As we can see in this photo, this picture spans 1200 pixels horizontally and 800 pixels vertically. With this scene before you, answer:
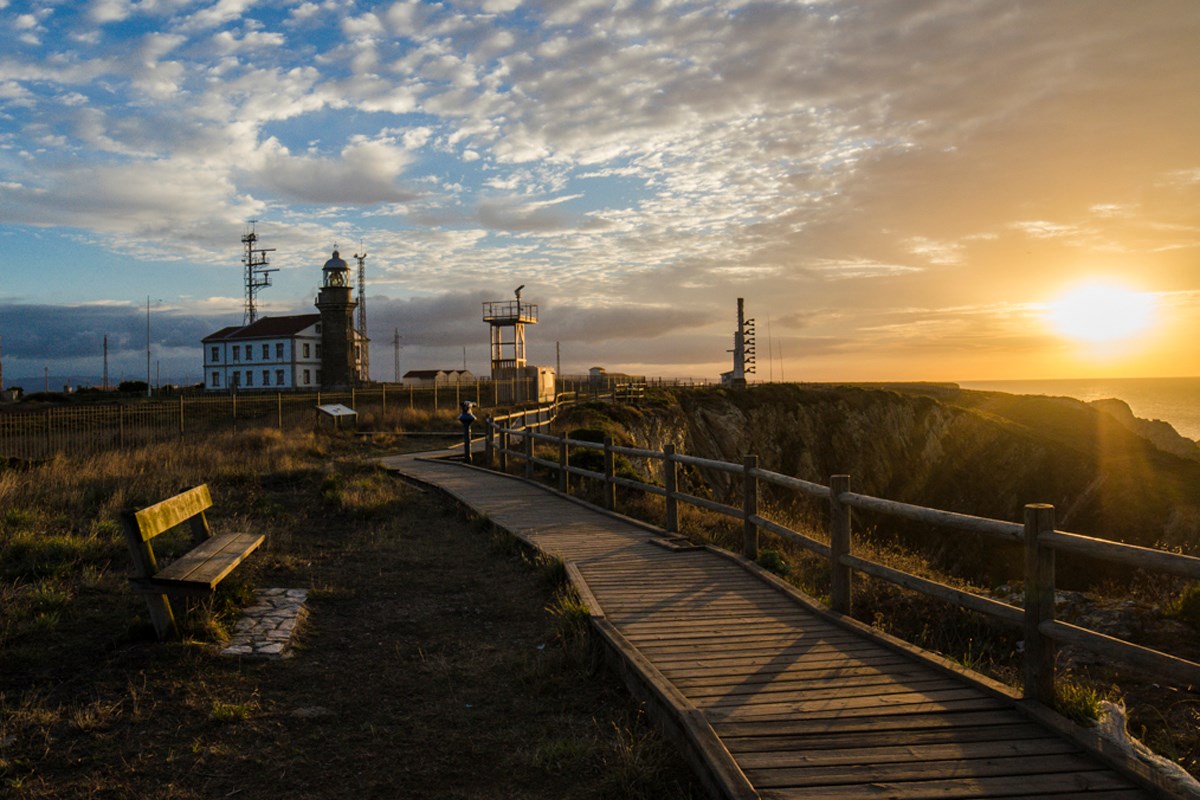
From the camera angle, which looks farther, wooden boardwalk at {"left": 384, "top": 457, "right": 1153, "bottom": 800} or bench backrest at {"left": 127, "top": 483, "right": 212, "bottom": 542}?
bench backrest at {"left": 127, "top": 483, "right": 212, "bottom": 542}

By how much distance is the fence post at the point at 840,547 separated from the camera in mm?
6527

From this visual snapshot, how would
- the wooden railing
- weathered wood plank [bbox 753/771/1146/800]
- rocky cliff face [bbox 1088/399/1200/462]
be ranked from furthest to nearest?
Result: 1. rocky cliff face [bbox 1088/399/1200/462]
2. the wooden railing
3. weathered wood plank [bbox 753/771/1146/800]

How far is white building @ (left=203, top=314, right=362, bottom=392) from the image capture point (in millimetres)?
72062

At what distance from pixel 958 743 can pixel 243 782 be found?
3.73 m

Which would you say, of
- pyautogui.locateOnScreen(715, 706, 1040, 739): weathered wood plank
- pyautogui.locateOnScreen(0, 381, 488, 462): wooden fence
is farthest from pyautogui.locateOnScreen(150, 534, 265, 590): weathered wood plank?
pyautogui.locateOnScreen(0, 381, 488, 462): wooden fence

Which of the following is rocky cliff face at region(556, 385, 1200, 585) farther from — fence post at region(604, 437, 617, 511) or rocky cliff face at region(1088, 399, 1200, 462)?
fence post at region(604, 437, 617, 511)

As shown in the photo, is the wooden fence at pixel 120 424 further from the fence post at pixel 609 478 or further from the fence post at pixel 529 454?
the fence post at pixel 609 478

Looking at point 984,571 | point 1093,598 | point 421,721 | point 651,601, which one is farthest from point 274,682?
point 984,571

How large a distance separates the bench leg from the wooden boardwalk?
129 inches

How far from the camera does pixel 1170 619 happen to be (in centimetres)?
821

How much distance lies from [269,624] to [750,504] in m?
4.83

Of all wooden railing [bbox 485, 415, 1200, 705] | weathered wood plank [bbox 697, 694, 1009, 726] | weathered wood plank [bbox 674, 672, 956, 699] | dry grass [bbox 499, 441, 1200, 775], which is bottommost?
dry grass [bbox 499, 441, 1200, 775]

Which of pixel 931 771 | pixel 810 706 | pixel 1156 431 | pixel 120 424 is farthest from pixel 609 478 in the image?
pixel 1156 431

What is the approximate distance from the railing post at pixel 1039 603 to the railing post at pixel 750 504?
406cm
